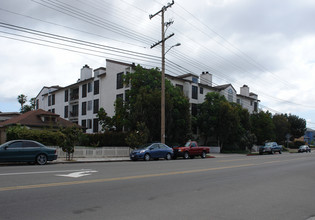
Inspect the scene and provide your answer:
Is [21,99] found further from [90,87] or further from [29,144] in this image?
[29,144]

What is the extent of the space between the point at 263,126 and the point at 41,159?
43.1 m

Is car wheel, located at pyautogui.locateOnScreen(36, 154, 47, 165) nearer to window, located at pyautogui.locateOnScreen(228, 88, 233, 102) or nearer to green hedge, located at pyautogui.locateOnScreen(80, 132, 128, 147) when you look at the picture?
green hedge, located at pyautogui.locateOnScreen(80, 132, 128, 147)

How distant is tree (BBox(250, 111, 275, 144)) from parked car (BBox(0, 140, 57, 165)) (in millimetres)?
40812

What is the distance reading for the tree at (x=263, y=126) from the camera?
164ft

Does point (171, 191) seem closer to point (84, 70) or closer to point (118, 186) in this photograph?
point (118, 186)

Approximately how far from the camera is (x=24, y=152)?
50.6 ft

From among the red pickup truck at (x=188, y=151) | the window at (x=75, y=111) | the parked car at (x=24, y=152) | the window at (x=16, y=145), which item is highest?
the window at (x=75, y=111)

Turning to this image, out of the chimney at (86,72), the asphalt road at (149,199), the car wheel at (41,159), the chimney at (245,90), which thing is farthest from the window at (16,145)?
the chimney at (245,90)

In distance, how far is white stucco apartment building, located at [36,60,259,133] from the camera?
38.0m

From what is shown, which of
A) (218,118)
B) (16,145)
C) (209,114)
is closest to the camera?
(16,145)

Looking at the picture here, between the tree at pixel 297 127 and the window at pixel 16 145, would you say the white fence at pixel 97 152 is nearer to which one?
the window at pixel 16 145

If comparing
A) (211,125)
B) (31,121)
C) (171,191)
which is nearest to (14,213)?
(171,191)

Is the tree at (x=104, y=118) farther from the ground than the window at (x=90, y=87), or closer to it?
closer to it

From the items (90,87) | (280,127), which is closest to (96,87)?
(90,87)
